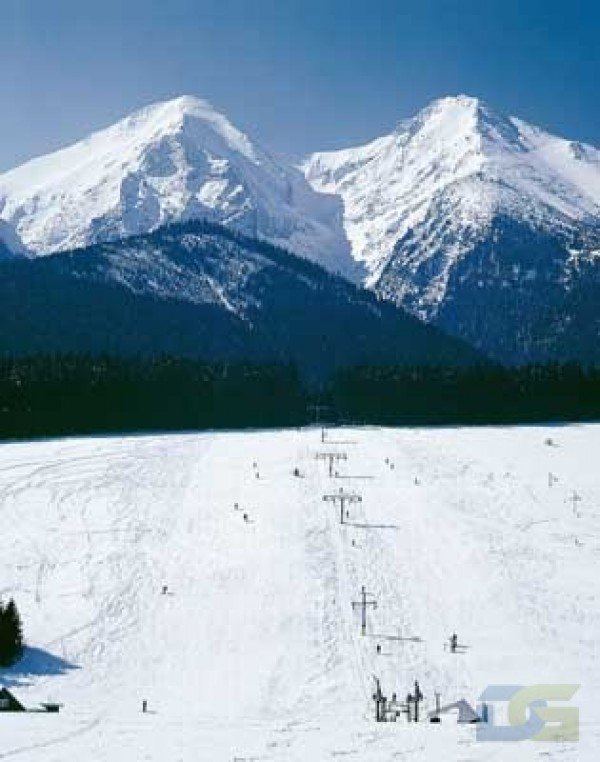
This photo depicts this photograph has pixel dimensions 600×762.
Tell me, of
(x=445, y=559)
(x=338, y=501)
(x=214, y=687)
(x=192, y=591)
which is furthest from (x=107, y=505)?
(x=214, y=687)

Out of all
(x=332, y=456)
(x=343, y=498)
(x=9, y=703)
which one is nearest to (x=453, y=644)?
(x=9, y=703)

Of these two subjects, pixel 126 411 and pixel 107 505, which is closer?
pixel 107 505

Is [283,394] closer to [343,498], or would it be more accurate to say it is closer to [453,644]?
[343,498]

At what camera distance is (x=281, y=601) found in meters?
66.2

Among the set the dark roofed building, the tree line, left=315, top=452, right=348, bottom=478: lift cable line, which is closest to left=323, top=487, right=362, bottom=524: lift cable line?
left=315, top=452, right=348, bottom=478: lift cable line

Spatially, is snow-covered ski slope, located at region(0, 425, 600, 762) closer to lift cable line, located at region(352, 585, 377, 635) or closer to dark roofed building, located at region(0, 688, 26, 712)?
Result: lift cable line, located at region(352, 585, 377, 635)

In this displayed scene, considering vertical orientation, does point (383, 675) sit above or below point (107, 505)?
below

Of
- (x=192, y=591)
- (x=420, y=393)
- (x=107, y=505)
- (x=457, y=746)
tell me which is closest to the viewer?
(x=457, y=746)

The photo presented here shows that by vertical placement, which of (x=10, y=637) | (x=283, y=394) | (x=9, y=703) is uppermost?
(x=283, y=394)

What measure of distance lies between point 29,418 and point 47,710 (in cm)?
10670

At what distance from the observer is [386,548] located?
79625 mm

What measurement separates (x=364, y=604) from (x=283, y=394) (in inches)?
4778

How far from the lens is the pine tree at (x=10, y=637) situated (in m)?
53.9

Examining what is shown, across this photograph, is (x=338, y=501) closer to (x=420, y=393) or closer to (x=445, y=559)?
(x=445, y=559)
